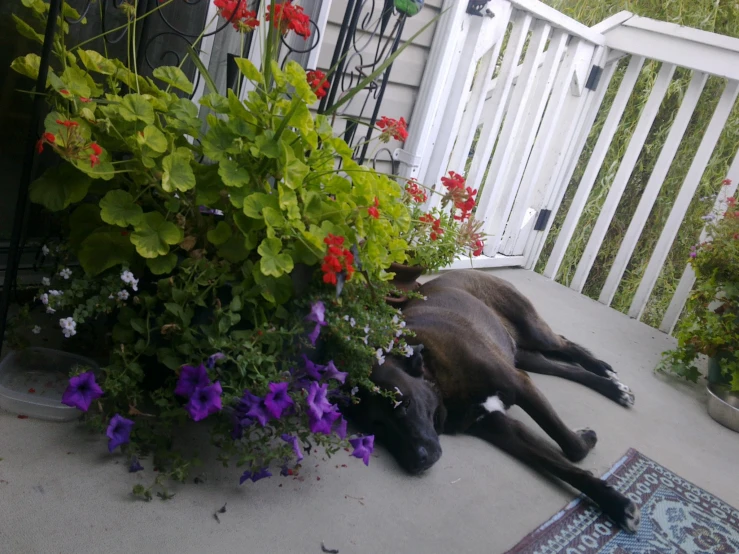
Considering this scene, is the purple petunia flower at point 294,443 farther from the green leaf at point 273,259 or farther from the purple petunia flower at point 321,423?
the green leaf at point 273,259

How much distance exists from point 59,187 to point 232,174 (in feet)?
1.28

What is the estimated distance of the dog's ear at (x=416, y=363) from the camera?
1.96 metres

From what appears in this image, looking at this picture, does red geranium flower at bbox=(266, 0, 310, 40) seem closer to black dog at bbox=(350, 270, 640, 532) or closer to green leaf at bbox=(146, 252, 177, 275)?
green leaf at bbox=(146, 252, 177, 275)

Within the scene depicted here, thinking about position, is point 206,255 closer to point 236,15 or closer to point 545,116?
point 236,15

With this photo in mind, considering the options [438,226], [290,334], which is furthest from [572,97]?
[290,334]

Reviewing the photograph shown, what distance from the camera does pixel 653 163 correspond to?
4797 mm

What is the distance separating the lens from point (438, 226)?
2.26 m

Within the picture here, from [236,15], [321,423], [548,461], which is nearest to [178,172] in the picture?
[236,15]

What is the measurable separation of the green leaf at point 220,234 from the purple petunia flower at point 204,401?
345 mm

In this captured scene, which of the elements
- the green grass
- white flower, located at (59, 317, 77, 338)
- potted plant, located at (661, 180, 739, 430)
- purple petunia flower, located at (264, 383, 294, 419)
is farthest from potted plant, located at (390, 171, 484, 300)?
the green grass

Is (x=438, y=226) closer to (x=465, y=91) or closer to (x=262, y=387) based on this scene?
(x=262, y=387)

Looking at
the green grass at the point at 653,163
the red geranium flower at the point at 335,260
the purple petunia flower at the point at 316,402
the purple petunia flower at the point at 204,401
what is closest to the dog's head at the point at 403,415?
the purple petunia flower at the point at 316,402

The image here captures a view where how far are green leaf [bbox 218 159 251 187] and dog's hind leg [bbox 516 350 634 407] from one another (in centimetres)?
166

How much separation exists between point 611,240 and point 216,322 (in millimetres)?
4146
